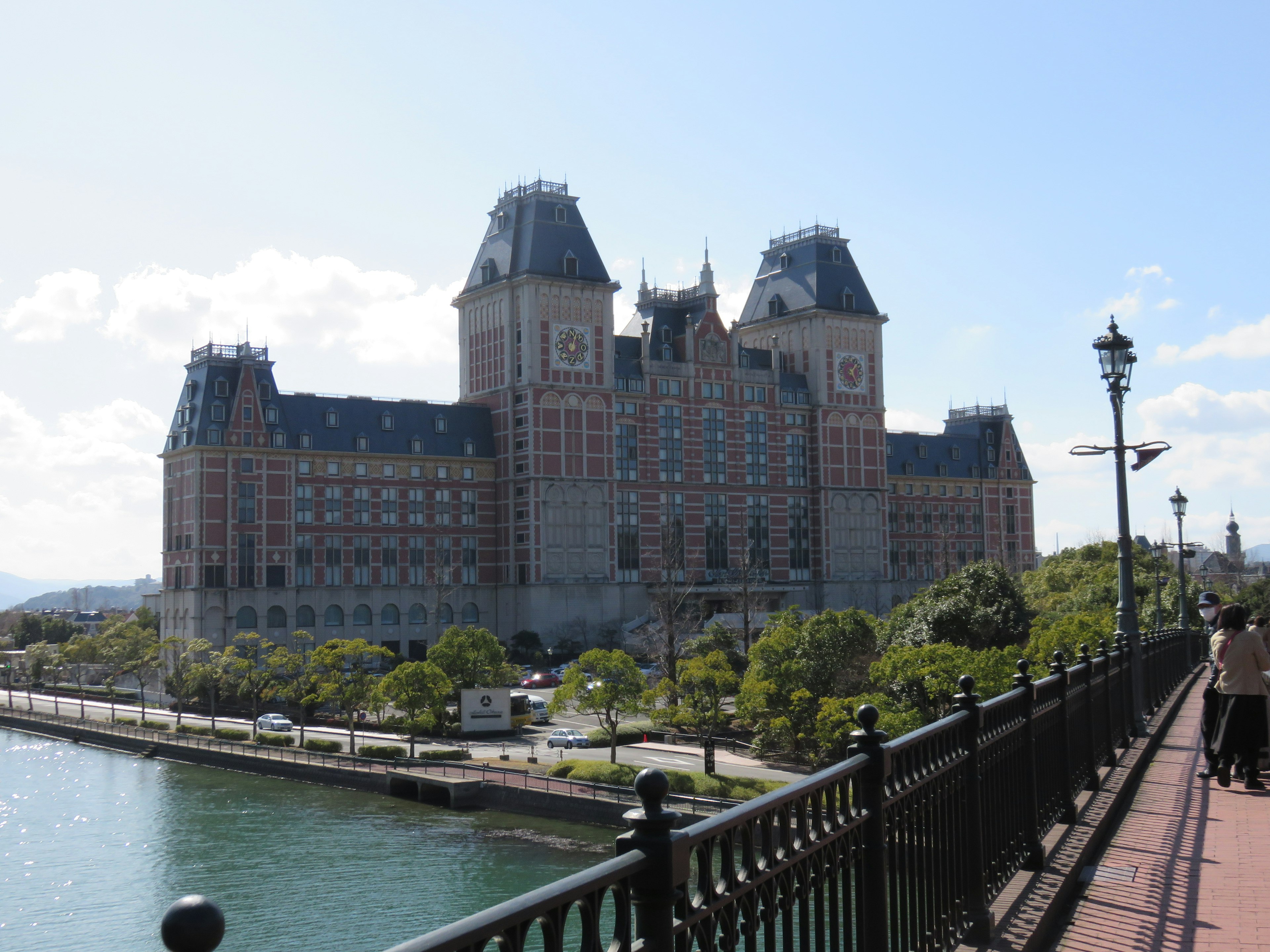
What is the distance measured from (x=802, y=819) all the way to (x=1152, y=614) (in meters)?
46.1

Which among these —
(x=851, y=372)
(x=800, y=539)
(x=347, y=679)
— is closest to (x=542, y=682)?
(x=347, y=679)

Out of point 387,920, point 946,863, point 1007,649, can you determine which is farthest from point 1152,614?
point 946,863

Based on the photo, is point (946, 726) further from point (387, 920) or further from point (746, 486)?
point (746, 486)

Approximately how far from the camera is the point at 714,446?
80625 millimetres

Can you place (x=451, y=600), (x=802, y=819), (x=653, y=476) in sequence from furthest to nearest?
(x=653, y=476), (x=451, y=600), (x=802, y=819)

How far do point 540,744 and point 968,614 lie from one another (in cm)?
1811

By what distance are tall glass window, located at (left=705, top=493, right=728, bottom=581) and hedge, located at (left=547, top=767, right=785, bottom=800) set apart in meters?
38.4

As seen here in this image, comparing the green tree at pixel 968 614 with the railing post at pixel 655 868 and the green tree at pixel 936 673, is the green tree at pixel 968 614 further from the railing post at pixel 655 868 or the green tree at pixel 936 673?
the railing post at pixel 655 868

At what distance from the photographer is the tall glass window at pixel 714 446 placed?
80.3 metres

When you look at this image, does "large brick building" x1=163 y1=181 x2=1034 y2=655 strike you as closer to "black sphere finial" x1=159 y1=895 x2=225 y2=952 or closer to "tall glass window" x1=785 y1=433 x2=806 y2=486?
"tall glass window" x1=785 y1=433 x2=806 y2=486

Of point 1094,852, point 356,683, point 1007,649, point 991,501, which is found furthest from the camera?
point 991,501

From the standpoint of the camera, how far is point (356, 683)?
166 feet

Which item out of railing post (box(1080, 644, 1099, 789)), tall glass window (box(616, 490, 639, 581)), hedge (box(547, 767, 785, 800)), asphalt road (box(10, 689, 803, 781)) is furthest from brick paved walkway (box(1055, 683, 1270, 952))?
tall glass window (box(616, 490, 639, 581))

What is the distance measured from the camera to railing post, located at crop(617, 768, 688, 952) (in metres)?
3.38
